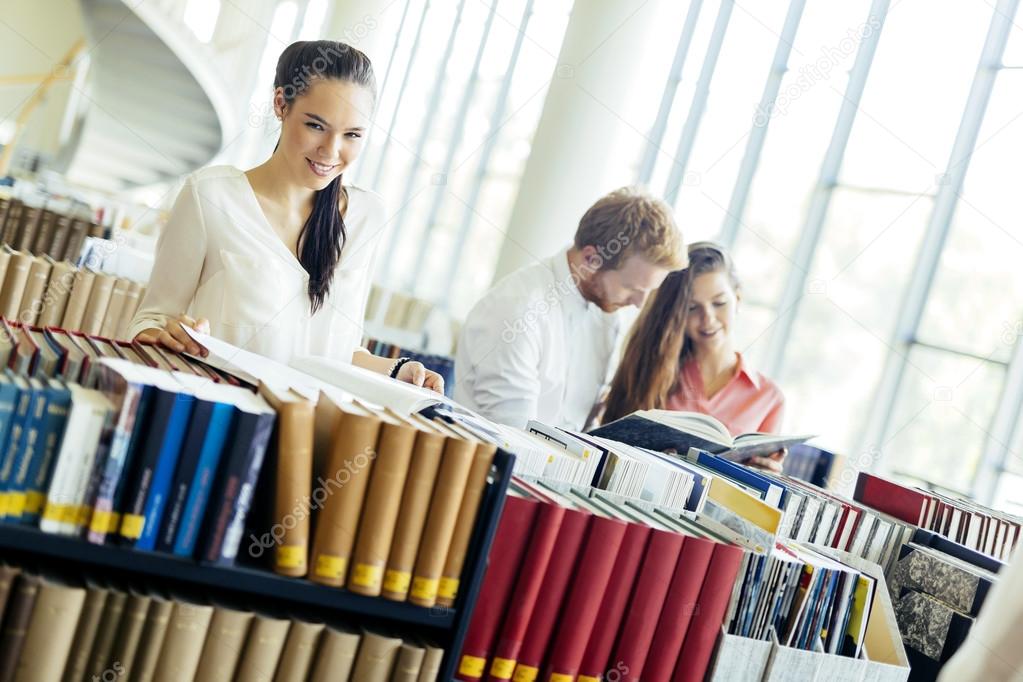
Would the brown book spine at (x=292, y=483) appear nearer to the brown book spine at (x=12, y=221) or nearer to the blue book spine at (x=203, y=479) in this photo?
the blue book spine at (x=203, y=479)

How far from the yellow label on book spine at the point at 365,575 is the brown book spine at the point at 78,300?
2706 millimetres

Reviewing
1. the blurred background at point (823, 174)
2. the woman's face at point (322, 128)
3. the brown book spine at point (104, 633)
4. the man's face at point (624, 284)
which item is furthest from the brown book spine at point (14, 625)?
the blurred background at point (823, 174)

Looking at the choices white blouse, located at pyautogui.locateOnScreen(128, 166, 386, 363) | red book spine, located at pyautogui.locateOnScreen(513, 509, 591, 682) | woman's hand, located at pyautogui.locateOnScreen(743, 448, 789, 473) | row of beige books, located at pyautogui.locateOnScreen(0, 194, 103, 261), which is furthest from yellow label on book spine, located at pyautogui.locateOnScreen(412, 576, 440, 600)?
row of beige books, located at pyautogui.locateOnScreen(0, 194, 103, 261)

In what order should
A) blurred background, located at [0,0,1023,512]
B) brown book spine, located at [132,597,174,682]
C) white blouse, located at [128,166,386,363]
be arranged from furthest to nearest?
blurred background, located at [0,0,1023,512] → white blouse, located at [128,166,386,363] → brown book spine, located at [132,597,174,682]

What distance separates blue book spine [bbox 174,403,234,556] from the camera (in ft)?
4.54

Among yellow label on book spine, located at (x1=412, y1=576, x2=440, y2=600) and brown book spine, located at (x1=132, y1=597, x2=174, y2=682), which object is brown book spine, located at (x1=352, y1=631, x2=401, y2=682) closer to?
yellow label on book spine, located at (x1=412, y1=576, x2=440, y2=600)

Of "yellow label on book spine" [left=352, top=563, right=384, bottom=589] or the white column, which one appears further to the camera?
the white column

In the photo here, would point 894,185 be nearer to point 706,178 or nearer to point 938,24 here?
point 938,24

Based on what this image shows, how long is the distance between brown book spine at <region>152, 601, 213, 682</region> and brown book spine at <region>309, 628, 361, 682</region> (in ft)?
0.61

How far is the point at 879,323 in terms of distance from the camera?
206 inches

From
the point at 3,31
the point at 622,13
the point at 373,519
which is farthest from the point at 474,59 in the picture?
the point at 373,519

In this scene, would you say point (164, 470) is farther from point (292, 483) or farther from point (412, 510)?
point (412, 510)

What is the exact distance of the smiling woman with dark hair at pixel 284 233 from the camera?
85.3 inches

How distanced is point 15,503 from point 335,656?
50cm
